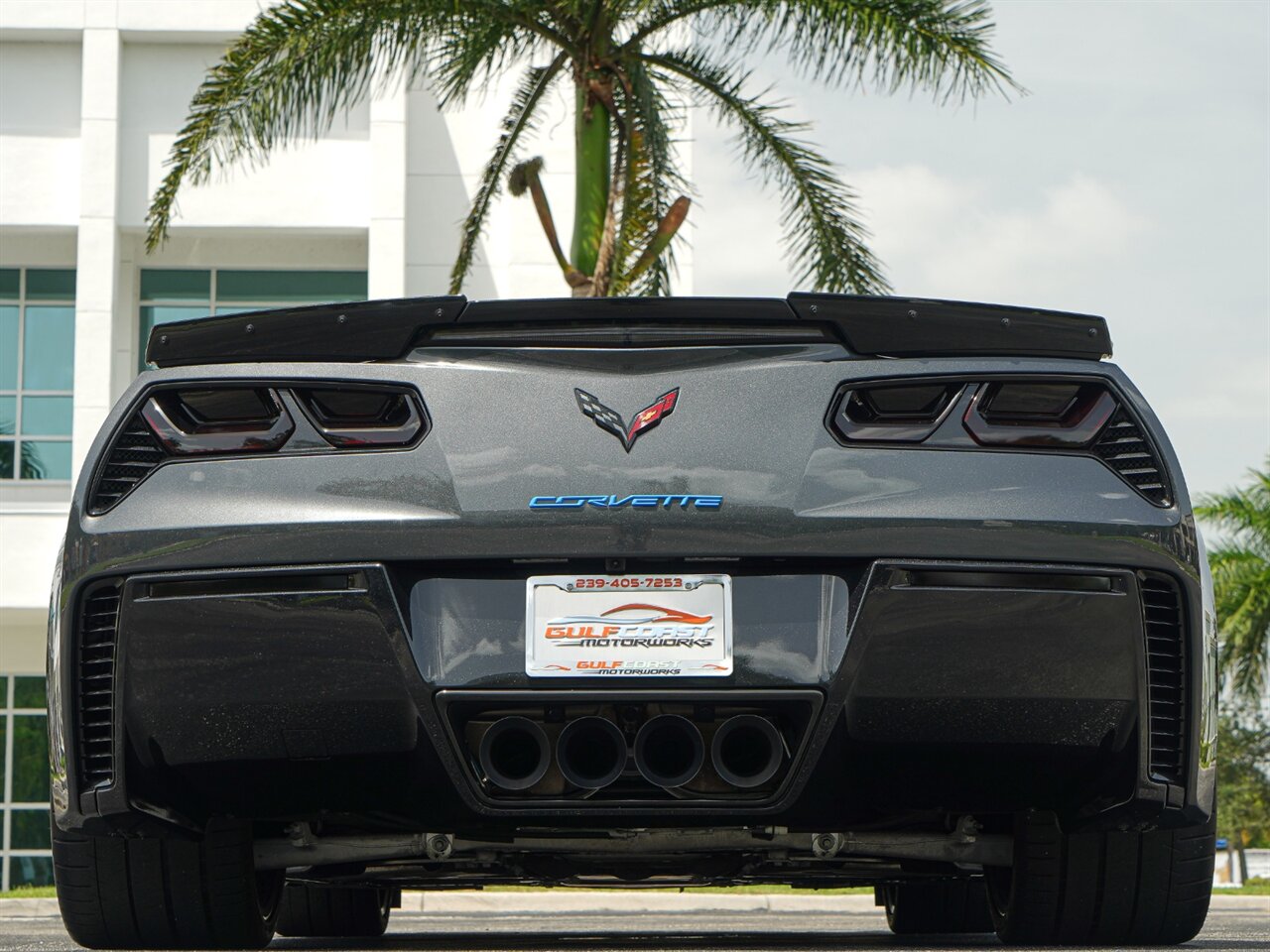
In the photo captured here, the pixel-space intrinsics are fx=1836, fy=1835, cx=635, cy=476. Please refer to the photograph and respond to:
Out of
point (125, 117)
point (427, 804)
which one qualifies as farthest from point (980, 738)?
point (125, 117)

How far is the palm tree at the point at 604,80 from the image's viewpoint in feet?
44.4

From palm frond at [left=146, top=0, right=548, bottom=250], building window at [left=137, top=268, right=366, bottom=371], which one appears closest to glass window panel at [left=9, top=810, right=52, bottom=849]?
building window at [left=137, top=268, right=366, bottom=371]

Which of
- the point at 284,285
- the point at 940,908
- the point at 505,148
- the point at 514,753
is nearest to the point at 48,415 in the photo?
the point at 284,285

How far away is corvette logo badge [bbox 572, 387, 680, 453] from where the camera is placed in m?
3.12

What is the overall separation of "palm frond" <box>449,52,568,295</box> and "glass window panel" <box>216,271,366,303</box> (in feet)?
40.2

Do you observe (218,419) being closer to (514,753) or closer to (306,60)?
(514,753)

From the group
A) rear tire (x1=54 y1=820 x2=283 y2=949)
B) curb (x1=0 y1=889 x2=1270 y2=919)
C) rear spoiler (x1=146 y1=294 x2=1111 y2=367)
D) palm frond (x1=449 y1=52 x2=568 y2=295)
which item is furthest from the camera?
palm frond (x1=449 y1=52 x2=568 y2=295)

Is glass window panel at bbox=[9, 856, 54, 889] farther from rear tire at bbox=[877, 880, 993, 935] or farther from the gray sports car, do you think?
the gray sports car

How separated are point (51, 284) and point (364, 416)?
26.0 metres

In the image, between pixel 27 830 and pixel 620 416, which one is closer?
pixel 620 416

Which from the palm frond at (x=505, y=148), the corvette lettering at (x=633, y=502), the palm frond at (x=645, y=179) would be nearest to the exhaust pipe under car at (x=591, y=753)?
the corvette lettering at (x=633, y=502)

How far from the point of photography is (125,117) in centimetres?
2634

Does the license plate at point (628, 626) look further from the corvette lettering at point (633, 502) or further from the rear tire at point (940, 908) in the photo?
the rear tire at point (940, 908)

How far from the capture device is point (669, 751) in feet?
10.1
